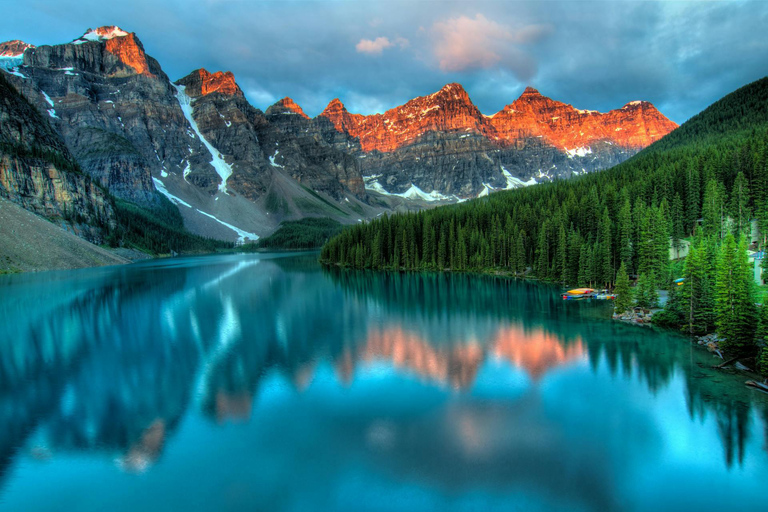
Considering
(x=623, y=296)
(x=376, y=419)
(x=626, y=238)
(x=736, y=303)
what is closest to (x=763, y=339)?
(x=736, y=303)

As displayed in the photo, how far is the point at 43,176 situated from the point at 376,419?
487 feet

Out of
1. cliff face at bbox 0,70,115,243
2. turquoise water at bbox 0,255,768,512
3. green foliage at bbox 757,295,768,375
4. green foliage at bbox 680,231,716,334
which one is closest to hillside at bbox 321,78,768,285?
green foliage at bbox 680,231,716,334

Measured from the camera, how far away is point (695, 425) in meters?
18.8

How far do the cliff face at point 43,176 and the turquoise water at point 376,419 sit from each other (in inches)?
4062

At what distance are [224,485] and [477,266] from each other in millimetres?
78022

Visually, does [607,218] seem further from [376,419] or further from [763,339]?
[376,419]

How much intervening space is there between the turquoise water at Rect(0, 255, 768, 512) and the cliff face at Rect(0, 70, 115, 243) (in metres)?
103

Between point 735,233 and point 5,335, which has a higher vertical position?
point 735,233

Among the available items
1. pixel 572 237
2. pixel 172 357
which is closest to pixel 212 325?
pixel 172 357

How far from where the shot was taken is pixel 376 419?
65.2 feet

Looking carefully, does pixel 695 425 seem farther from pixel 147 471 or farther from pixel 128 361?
pixel 128 361

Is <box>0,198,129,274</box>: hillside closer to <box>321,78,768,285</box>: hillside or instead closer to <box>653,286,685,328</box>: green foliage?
<box>321,78,768,285</box>: hillside

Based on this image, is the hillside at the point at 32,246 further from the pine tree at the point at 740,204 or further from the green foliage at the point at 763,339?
the pine tree at the point at 740,204

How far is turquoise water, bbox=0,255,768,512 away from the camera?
14453 mm
